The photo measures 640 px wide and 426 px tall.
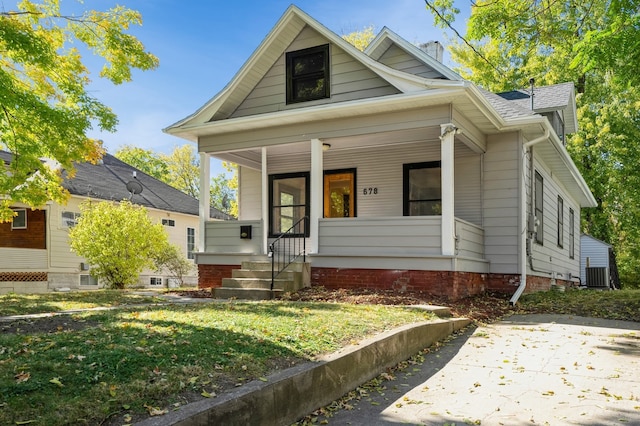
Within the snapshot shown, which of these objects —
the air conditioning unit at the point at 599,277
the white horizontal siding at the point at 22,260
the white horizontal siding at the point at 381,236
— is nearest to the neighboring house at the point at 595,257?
the air conditioning unit at the point at 599,277

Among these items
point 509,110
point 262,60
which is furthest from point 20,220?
point 509,110

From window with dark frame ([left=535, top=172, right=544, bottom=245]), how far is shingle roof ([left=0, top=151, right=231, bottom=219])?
15.0m

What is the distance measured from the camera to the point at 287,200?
1377 cm

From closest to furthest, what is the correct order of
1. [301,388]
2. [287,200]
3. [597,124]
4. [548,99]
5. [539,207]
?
[301,388] < [539,207] < [287,200] < [548,99] < [597,124]

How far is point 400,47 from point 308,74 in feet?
7.63

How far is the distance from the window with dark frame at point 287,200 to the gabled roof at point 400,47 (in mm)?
3612

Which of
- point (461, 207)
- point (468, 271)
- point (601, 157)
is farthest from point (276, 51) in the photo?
point (601, 157)

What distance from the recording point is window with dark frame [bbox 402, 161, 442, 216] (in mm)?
12148

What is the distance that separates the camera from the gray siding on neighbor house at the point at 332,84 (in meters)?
10.5

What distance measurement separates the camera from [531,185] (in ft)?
39.0

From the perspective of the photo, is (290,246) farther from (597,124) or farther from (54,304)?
(597,124)

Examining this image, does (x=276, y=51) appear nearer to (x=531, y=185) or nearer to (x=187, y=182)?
(x=531, y=185)

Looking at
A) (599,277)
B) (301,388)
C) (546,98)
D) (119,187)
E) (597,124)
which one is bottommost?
(599,277)

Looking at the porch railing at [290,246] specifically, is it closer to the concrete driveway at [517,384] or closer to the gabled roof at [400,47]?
the gabled roof at [400,47]
